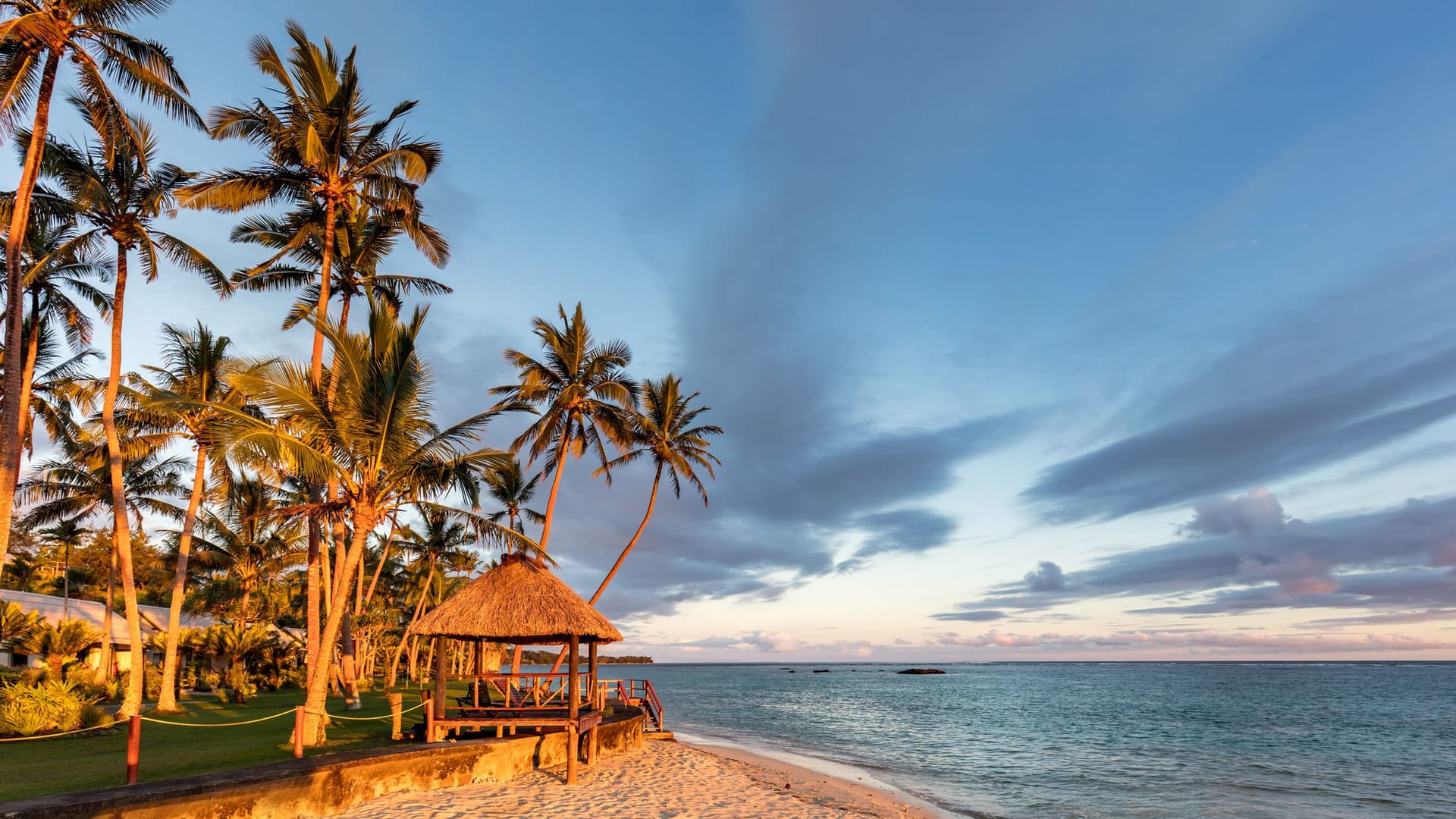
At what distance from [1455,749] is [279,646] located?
49.6 m

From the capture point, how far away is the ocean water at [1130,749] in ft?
60.0

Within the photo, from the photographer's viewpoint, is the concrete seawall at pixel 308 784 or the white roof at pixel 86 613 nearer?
the concrete seawall at pixel 308 784

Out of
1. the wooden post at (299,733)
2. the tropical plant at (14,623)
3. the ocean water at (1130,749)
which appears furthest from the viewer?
the tropical plant at (14,623)

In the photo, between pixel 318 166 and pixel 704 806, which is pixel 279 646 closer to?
pixel 318 166

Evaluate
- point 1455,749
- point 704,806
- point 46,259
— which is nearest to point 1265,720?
point 1455,749

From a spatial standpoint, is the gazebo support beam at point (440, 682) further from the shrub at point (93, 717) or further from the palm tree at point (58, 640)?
the palm tree at point (58, 640)

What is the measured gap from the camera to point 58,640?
23.2 m

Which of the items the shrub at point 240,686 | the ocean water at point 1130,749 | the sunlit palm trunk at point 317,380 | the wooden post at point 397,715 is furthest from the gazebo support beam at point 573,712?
the shrub at point 240,686

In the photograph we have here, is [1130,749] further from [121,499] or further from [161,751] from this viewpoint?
[121,499]

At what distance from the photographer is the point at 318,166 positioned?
52.5 ft

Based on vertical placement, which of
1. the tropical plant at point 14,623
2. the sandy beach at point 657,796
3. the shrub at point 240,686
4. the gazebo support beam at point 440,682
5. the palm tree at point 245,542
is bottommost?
the sandy beach at point 657,796

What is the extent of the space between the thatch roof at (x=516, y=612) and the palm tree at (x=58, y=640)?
16.9 meters

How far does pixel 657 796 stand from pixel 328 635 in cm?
641

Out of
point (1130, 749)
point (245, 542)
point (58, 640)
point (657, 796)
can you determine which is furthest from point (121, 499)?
point (1130, 749)
